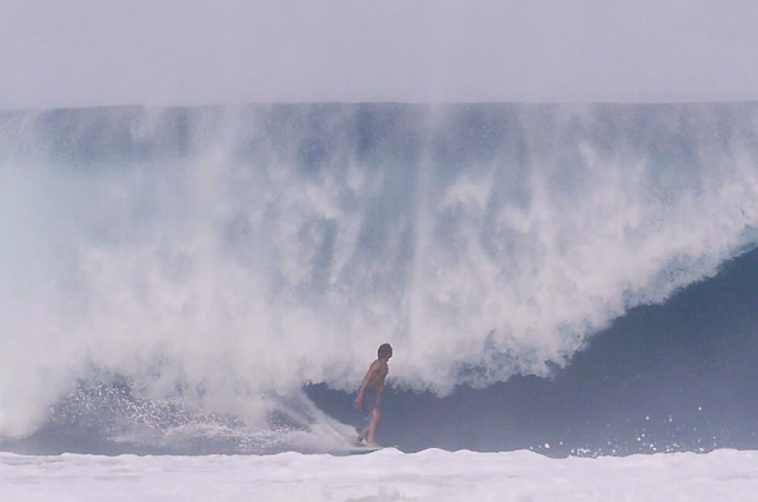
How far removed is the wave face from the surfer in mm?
285

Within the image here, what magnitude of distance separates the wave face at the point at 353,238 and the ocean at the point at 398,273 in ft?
0.04

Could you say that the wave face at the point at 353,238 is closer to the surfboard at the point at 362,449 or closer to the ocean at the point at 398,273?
the ocean at the point at 398,273

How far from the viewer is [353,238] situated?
5480 millimetres

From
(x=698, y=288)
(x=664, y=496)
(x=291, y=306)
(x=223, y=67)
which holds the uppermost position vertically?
(x=223, y=67)

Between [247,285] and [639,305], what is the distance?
2.17 metres

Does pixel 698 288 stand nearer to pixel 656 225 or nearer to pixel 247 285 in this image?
pixel 656 225

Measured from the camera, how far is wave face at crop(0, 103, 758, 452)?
17.6 feet

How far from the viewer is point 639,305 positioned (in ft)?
18.2

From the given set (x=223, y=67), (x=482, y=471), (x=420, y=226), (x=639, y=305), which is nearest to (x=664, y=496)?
(x=482, y=471)

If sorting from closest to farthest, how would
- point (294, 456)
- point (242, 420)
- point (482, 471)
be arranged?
point (482, 471) < point (294, 456) < point (242, 420)

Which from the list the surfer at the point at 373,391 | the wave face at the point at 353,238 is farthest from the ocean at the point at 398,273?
the surfer at the point at 373,391

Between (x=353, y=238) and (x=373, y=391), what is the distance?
87cm

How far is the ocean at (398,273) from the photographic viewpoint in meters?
5.32

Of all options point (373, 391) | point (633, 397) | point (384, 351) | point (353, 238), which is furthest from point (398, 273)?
point (633, 397)
